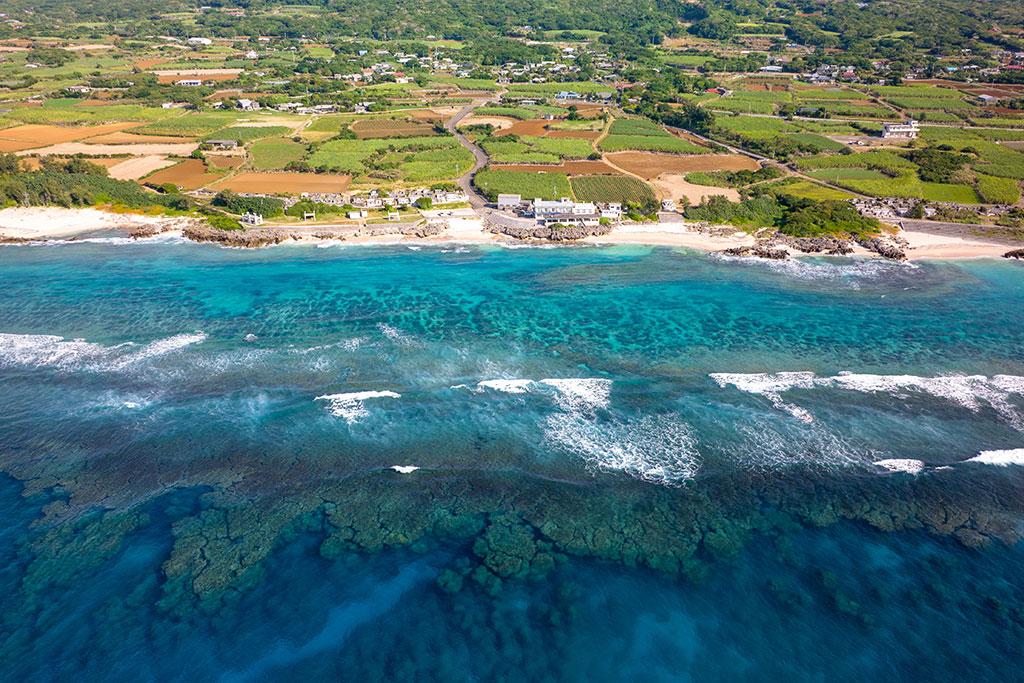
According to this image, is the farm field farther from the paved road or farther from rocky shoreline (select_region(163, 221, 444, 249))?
the paved road

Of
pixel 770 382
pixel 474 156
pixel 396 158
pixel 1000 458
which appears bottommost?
pixel 396 158

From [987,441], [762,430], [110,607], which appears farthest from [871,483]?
[110,607]

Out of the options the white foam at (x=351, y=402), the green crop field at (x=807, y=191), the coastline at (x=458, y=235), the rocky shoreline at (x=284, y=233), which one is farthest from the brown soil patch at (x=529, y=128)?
the white foam at (x=351, y=402)

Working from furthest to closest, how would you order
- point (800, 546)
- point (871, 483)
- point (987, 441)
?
point (987, 441) → point (871, 483) → point (800, 546)

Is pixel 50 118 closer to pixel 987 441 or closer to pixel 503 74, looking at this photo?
pixel 503 74

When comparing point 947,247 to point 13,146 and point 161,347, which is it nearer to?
point 161,347

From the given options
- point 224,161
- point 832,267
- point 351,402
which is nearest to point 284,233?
point 224,161
